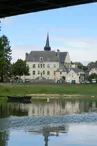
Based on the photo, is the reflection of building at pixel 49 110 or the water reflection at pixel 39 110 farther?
the reflection of building at pixel 49 110

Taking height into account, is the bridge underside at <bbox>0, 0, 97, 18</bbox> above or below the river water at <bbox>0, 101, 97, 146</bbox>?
above

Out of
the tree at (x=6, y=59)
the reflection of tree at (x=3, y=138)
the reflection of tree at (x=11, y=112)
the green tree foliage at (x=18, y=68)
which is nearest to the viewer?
the reflection of tree at (x=3, y=138)

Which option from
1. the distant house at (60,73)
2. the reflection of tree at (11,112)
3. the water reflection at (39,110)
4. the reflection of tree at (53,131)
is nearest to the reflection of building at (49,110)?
the water reflection at (39,110)

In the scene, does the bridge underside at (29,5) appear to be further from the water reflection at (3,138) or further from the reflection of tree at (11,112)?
the reflection of tree at (11,112)

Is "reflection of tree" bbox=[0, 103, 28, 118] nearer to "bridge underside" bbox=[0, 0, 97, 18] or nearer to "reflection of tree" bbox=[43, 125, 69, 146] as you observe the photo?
"reflection of tree" bbox=[43, 125, 69, 146]

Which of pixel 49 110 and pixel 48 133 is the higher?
pixel 49 110

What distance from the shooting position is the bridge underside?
81.6 ft

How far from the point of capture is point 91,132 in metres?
37.8

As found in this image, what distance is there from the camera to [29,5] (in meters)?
26.6

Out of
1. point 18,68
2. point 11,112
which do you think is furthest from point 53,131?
point 18,68

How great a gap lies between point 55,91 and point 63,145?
74.7 meters

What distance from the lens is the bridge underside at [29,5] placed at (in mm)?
24870

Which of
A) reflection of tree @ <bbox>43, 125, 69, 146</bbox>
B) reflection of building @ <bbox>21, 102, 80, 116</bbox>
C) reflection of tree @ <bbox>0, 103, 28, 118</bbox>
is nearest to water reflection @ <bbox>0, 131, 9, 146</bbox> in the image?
reflection of tree @ <bbox>43, 125, 69, 146</bbox>

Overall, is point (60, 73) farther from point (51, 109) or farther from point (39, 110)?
point (39, 110)
